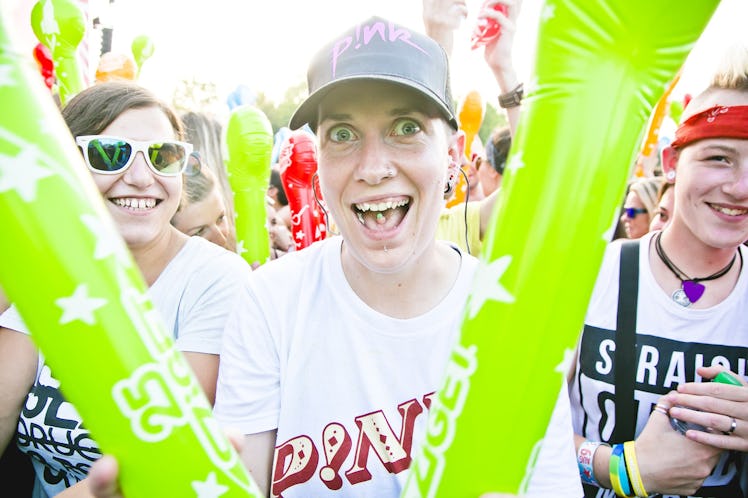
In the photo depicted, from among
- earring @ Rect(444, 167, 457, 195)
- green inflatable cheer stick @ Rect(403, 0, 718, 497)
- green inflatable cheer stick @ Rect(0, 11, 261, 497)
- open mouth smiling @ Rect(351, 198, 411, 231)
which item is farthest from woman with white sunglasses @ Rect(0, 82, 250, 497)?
green inflatable cheer stick @ Rect(403, 0, 718, 497)

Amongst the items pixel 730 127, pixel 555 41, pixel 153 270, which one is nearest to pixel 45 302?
pixel 555 41

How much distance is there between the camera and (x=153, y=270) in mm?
1922

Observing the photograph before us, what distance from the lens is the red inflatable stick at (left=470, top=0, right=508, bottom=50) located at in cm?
227

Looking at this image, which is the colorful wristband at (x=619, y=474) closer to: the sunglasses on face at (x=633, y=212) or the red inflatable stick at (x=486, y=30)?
the red inflatable stick at (x=486, y=30)

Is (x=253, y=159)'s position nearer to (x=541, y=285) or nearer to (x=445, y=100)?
(x=445, y=100)

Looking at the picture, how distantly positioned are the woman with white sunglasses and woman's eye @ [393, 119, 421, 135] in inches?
33.9

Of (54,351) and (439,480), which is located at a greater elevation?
(54,351)

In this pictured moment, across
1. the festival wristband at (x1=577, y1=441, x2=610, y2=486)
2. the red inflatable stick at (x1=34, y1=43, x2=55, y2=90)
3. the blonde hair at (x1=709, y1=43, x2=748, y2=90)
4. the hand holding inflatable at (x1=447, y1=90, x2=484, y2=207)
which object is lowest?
the festival wristband at (x1=577, y1=441, x2=610, y2=486)

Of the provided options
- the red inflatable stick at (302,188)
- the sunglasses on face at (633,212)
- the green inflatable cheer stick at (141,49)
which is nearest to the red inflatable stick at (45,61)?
the green inflatable cheer stick at (141,49)

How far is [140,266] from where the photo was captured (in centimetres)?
194

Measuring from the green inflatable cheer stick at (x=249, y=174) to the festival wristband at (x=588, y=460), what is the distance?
1.97 metres

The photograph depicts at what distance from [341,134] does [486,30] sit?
123 centimetres

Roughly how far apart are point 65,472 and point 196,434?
1303mm

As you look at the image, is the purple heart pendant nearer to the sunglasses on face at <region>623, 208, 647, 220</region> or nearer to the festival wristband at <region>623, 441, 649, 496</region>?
the festival wristband at <region>623, 441, 649, 496</region>
